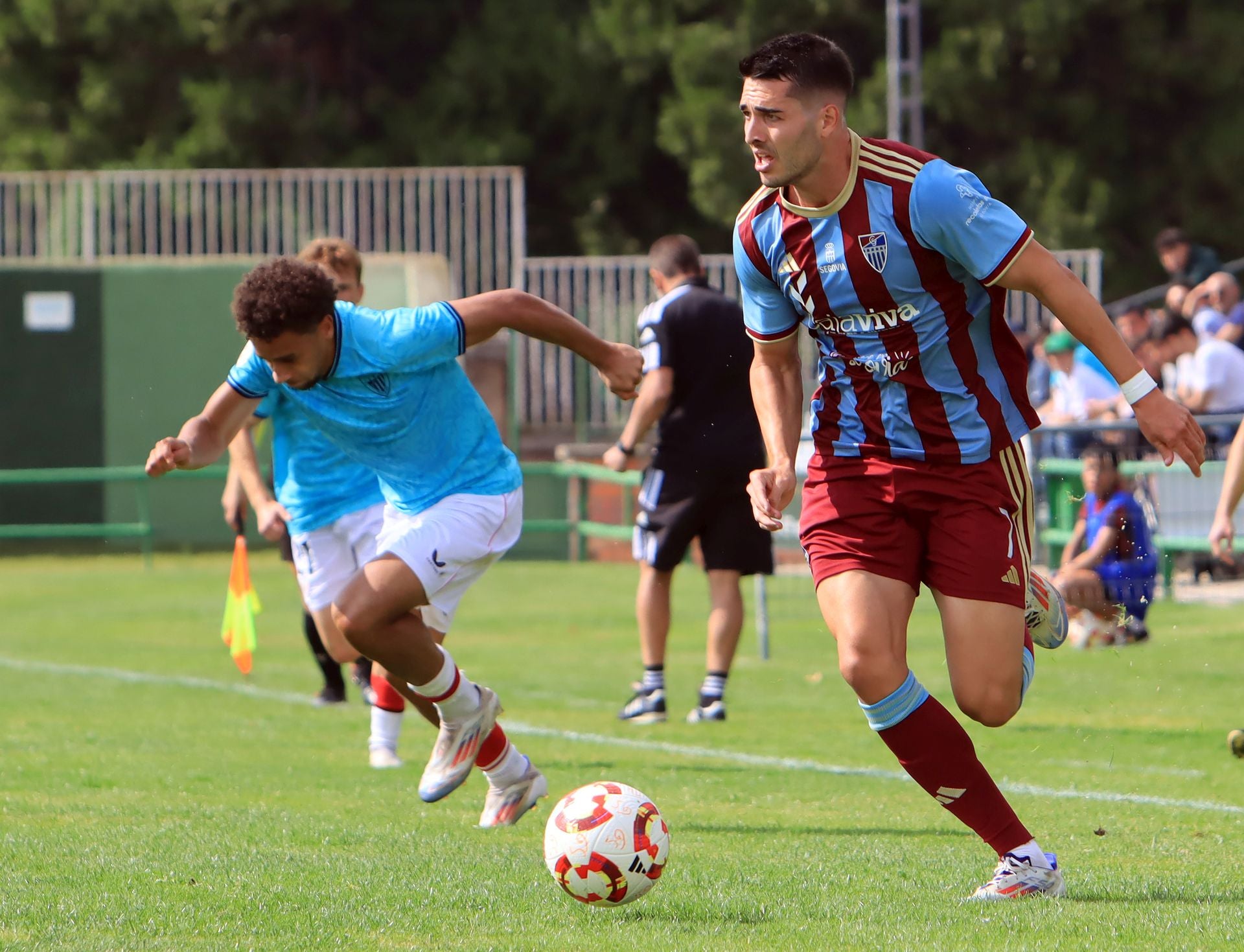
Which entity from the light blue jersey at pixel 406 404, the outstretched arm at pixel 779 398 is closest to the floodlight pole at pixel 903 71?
the light blue jersey at pixel 406 404

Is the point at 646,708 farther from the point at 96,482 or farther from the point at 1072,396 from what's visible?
the point at 96,482

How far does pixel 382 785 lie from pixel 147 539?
12976 millimetres

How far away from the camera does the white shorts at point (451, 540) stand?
6270 millimetres

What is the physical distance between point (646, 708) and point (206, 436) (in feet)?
11.9

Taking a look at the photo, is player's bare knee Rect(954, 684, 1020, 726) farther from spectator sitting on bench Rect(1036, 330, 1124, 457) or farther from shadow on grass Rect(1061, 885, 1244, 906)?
spectator sitting on bench Rect(1036, 330, 1124, 457)

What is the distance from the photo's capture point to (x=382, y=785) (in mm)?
7258

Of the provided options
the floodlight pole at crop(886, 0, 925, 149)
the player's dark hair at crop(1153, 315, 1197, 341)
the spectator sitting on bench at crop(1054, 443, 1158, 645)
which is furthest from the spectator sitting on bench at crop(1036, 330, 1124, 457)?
the floodlight pole at crop(886, 0, 925, 149)

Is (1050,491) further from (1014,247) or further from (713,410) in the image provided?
(1014,247)

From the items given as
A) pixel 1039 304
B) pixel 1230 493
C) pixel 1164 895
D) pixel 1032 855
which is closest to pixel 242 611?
pixel 1230 493

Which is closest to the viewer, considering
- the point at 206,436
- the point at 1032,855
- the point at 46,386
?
the point at 1032,855

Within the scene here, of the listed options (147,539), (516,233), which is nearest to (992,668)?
(147,539)

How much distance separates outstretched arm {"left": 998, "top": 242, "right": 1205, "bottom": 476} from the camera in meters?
4.75

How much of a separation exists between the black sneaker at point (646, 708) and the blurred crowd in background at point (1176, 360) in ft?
12.7

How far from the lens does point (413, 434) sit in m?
6.45
